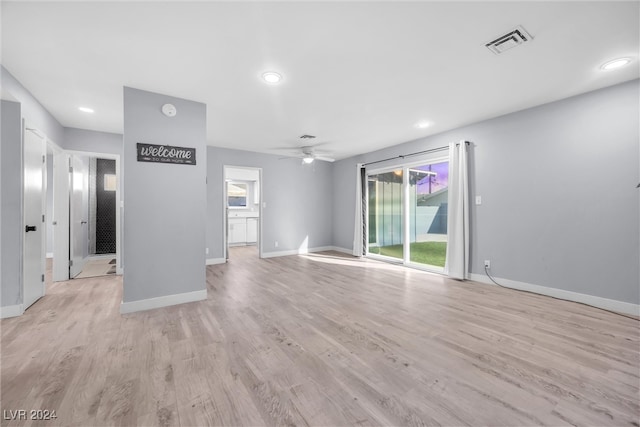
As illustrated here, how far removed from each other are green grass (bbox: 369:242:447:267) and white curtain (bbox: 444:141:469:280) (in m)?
0.98

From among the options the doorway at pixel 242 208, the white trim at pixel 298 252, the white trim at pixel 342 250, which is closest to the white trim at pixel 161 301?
the white trim at pixel 298 252

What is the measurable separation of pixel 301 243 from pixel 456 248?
4.04m

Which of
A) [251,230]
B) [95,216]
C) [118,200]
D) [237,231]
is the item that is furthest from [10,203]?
[251,230]

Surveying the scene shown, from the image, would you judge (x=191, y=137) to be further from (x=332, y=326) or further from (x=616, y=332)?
(x=616, y=332)

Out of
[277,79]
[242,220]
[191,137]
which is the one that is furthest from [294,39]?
[242,220]

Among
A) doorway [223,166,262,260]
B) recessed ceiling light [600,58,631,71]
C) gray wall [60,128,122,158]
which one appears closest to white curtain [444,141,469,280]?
recessed ceiling light [600,58,631,71]

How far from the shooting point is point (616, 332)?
2473 millimetres

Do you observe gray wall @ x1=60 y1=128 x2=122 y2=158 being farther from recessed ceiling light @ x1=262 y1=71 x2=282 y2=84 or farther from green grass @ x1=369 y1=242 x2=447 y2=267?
green grass @ x1=369 y1=242 x2=447 y2=267

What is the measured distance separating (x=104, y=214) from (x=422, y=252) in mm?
8453

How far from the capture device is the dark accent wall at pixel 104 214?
6625 millimetres

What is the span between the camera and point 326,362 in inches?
78.4

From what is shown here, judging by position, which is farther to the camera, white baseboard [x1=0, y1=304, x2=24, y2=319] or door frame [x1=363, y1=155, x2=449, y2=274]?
door frame [x1=363, y1=155, x2=449, y2=274]

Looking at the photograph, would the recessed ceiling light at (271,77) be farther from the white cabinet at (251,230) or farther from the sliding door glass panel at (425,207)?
the white cabinet at (251,230)

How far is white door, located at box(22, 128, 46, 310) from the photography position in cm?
301
